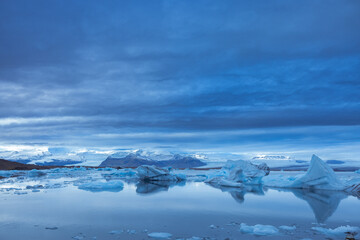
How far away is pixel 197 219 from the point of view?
7.40 metres

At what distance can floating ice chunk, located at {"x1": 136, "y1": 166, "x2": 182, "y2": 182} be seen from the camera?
21878 millimetres

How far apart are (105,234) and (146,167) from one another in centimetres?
1623

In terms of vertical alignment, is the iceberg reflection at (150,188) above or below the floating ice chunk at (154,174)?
below

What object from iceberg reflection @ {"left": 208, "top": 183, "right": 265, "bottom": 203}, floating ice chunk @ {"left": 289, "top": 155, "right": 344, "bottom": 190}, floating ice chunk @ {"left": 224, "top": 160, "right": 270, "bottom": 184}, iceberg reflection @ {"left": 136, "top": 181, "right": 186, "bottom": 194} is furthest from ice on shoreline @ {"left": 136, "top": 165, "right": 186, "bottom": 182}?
floating ice chunk @ {"left": 289, "top": 155, "right": 344, "bottom": 190}

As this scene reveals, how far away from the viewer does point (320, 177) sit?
15.0 metres

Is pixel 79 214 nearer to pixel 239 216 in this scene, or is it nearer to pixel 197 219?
pixel 197 219

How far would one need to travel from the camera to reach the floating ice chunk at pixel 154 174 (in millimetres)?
21878

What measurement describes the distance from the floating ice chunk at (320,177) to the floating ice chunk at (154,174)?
10039mm

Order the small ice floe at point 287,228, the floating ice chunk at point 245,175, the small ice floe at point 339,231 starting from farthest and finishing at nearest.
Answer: the floating ice chunk at point 245,175 → the small ice floe at point 287,228 → the small ice floe at point 339,231

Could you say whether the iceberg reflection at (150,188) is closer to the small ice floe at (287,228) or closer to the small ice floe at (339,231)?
the small ice floe at (287,228)

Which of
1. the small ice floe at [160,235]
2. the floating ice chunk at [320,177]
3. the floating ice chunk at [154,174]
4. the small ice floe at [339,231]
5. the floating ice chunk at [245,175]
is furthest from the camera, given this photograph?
the floating ice chunk at [154,174]

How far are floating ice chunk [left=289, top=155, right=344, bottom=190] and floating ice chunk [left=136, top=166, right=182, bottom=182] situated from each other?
32.9 ft

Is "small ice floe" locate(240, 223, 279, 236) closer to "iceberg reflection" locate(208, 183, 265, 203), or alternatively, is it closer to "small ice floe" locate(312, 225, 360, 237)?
"small ice floe" locate(312, 225, 360, 237)

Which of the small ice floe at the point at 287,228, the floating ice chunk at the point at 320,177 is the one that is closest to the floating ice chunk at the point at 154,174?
the floating ice chunk at the point at 320,177
